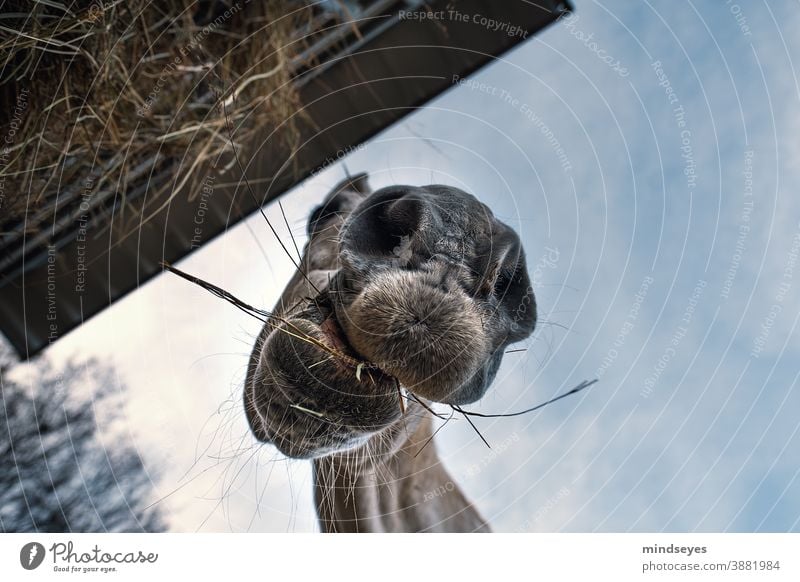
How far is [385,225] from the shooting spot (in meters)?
0.62

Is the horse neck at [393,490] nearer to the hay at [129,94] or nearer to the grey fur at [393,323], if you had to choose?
the grey fur at [393,323]

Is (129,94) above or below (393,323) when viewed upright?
above

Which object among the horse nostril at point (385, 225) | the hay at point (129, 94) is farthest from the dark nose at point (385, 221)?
the hay at point (129, 94)

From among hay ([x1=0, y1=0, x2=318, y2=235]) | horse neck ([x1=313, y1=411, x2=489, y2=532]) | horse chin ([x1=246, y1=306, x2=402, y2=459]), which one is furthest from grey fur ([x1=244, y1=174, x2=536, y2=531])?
hay ([x1=0, y1=0, x2=318, y2=235])

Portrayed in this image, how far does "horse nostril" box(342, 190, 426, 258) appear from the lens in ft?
1.92

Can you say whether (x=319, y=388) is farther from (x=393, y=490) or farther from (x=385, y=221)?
(x=393, y=490)

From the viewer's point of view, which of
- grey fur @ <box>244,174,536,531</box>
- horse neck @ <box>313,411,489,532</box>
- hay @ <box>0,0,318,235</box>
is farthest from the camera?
hay @ <box>0,0,318,235</box>

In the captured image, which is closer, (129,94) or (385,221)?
(385,221)

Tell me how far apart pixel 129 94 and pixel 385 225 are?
2.43 feet

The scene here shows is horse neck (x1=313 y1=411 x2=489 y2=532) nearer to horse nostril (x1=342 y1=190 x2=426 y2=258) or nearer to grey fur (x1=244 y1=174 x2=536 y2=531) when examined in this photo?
grey fur (x1=244 y1=174 x2=536 y2=531)

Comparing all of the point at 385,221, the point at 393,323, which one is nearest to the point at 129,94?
the point at 385,221
